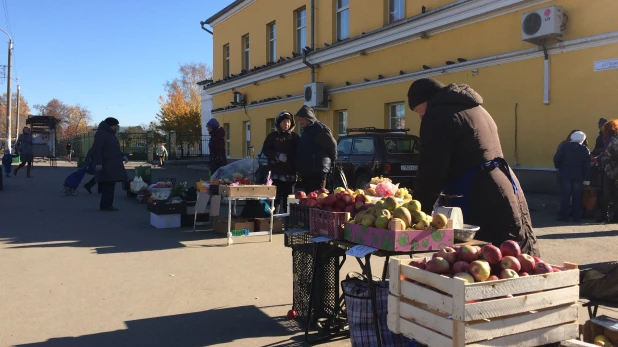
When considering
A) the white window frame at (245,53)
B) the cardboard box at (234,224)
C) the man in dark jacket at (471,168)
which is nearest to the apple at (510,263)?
the man in dark jacket at (471,168)

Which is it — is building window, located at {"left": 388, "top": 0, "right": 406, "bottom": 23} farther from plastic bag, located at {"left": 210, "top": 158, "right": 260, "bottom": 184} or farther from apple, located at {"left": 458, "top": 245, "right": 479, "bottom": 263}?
apple, located at {"left": 458, "top": 245, "right": 479, "bottom": 263}

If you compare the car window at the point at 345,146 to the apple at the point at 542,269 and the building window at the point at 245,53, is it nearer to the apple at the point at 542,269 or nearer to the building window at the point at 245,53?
the apple at the point at 542,269

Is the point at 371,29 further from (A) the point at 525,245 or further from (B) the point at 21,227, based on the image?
(A) the point at 525,245

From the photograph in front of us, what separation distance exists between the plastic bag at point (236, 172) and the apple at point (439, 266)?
5.96m

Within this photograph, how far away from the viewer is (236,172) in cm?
1011

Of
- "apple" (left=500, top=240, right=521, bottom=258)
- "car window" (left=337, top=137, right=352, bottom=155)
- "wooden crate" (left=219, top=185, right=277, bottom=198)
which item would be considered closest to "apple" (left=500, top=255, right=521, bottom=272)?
"apple" (left=500, top=240, right=521, bottom=258)

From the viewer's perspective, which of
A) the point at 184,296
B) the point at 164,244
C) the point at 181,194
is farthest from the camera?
the point at 181,194

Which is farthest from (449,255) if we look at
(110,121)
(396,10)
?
(396,10)

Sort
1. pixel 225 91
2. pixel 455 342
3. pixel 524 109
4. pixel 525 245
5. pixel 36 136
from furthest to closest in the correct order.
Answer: pixel 36 136 < pixel 225 91 < pixel 524 109 < pixel 525 245 < pixel 455 342

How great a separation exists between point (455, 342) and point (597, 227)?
7874mm

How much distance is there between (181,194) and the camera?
10203 mm

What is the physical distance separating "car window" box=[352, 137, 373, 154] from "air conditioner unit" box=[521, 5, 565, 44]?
4124 millimetres

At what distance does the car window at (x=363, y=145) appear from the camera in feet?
40.3

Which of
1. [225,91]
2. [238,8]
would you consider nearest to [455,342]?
[238,8]
